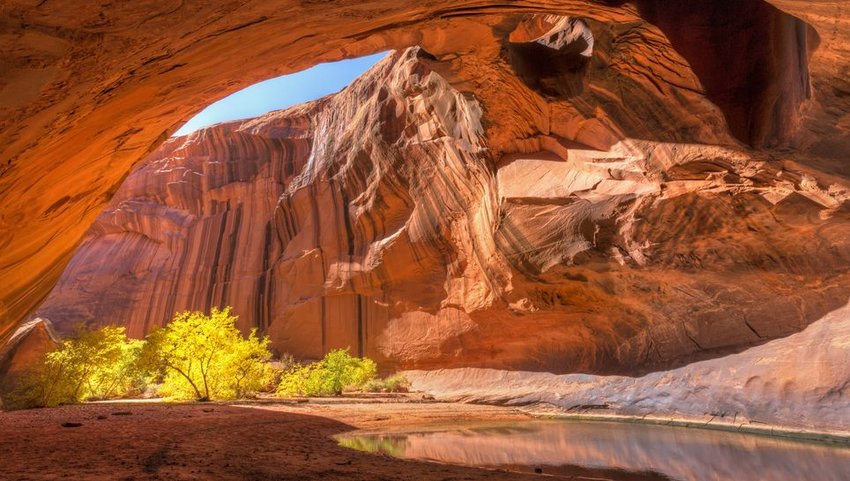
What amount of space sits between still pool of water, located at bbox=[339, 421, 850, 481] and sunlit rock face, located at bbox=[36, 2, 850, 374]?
470 centimetres

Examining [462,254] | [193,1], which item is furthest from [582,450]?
[462,254]

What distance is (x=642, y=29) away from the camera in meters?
10.7

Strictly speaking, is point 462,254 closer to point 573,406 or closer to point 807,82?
point 573,406

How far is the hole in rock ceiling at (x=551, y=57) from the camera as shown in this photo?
12.7m

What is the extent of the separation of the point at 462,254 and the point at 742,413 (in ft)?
37.0

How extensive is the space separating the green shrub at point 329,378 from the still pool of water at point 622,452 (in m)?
9.08

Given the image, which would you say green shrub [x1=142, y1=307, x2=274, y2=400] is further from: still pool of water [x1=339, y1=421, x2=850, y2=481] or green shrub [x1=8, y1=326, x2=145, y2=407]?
still pool of water [x1=339, y1=421, x2=850, y2=481]

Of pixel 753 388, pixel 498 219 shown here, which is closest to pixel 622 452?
pixel 753 388

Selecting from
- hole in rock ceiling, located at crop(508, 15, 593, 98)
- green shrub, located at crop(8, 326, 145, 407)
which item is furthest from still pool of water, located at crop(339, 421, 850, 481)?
hole in rock ceiling, located at crop(508, 15, 593, 98)

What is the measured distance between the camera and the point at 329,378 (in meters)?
19.0

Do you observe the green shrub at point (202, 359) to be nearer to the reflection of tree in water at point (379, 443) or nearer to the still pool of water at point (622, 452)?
the still pool of water at point (622, 452)

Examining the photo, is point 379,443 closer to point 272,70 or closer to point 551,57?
point 272,70

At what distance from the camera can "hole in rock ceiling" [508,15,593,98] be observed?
12.7 meters

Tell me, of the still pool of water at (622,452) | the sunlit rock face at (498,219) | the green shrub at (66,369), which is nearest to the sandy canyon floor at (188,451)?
the still pool of water at (622,452)
